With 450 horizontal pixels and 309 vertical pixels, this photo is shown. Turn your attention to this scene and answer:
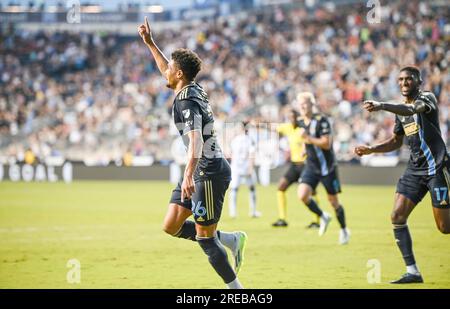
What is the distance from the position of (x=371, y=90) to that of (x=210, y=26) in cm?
1342

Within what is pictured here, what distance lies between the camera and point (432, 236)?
14.5 meters

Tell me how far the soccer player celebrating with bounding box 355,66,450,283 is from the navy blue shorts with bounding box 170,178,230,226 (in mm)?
2316

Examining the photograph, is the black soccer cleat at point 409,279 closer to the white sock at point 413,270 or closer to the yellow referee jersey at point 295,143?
the white sock at point 413,270

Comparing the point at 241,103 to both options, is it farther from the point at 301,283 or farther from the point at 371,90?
the point at 301,283

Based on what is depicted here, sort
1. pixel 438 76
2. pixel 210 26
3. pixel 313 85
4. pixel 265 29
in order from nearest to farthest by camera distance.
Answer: pixel 438 76, pixel 313 85, pixel 265 29, pixel 210 26

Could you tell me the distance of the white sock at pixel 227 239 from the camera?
898 cm

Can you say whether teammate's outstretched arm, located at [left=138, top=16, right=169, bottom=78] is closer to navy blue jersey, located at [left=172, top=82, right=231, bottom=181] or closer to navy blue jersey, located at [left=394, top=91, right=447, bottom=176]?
navy blue jersey, located at [left=172, top=82, right=231, bottom=181]

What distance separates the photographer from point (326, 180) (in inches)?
563

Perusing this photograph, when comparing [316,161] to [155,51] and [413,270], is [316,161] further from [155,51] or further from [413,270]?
[155,51]

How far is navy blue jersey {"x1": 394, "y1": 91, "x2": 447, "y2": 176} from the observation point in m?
9.36

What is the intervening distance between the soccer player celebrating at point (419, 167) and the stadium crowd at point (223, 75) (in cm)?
1895

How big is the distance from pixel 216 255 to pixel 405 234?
9.08 feet

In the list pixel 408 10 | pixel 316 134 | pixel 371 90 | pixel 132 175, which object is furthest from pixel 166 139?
pixel 316 134

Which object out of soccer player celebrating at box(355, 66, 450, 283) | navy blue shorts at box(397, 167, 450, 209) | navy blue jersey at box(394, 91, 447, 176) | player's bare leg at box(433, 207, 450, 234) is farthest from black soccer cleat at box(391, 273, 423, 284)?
navy blue jersey at box(394, 91, 447, 176)
